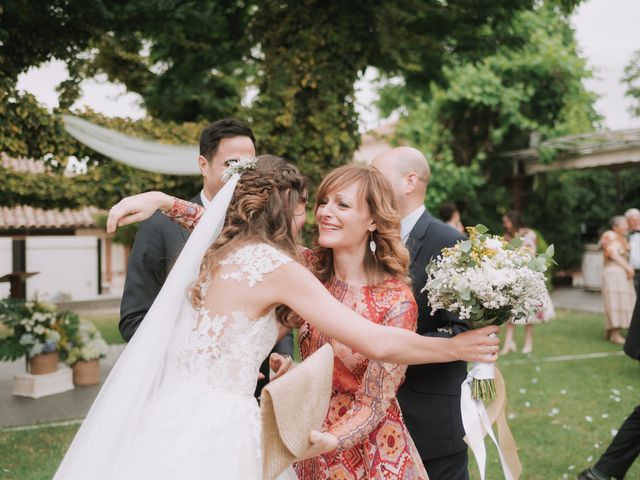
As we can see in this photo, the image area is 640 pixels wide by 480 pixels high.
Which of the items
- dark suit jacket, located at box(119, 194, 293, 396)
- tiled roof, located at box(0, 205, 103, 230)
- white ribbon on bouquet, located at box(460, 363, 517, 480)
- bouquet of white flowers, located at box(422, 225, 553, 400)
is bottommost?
tiled roof, located at box(0, 205, 103, 230)

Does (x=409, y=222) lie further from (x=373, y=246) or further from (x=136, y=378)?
A: (x=136, y=378)

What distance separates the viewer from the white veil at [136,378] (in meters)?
2.26

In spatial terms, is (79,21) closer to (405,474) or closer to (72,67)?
(72,67)

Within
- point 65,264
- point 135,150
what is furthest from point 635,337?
point 65,264

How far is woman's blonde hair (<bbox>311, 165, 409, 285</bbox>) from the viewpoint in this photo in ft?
8.50

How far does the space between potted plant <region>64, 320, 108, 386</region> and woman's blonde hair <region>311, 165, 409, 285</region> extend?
6.28 metres

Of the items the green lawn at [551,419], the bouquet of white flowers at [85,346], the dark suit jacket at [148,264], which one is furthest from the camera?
the bouquet of white flowers at [85,346]

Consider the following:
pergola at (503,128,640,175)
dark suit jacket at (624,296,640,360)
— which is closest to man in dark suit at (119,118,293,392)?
dark suit jacket at (624,296,640,360)

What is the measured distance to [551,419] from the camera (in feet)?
21.4

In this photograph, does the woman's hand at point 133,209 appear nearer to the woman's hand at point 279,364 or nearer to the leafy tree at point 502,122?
the woman's hand at point 279,364

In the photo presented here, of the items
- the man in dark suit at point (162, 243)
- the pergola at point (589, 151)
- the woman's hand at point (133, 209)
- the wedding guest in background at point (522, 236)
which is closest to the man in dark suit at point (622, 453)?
the man in dark suit at point (162, 243)

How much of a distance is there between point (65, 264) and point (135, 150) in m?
20.0

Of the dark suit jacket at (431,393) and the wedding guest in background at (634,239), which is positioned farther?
the wedding guest in background at (634,239)

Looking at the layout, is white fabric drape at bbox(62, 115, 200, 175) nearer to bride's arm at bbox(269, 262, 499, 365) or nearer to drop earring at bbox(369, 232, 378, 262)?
drop earring at bbox(369, 232, 378, 262)
